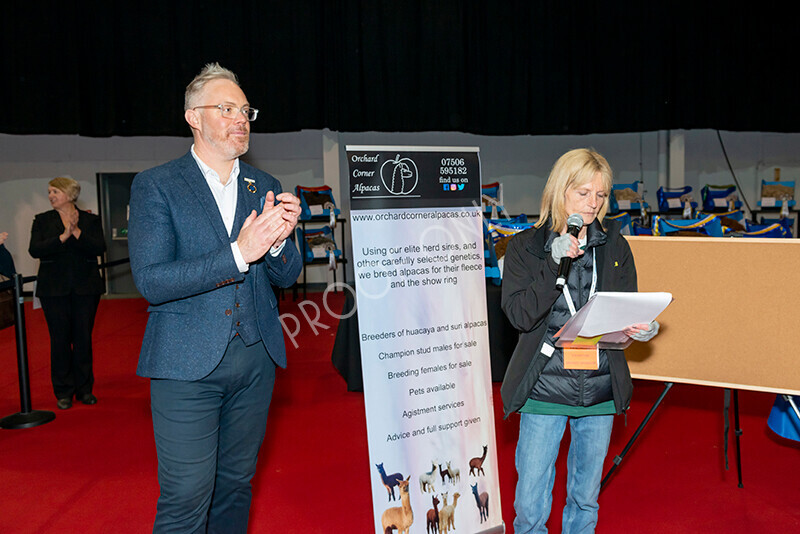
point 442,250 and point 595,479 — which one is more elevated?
point 442,250

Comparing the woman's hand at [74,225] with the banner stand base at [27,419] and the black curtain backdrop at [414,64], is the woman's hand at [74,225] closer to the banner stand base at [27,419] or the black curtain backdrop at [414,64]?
the banner stand base at [27,419]

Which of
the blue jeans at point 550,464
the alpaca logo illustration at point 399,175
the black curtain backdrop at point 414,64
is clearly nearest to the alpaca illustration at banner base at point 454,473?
the blue jeans at point 550,464

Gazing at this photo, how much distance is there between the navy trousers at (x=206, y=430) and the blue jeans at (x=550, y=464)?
890 millimetres

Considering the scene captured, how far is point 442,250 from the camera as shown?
7.99 ft

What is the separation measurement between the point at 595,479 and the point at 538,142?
9.23 meters

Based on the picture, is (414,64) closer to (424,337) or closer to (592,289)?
(424,337)

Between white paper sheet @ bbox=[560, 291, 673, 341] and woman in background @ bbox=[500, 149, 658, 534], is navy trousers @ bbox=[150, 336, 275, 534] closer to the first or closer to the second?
woman in background @ bbox=[500, 149, 658, 534]

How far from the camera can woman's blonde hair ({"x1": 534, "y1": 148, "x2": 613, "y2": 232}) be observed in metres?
1.95

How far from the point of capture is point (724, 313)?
2.66 meters

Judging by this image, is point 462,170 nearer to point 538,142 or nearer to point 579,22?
point 579,22

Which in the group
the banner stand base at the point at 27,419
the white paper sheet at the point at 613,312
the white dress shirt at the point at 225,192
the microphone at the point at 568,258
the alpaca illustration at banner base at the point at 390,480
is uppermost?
the white dress shirt at the point at 225,192

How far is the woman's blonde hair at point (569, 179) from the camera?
1951mm

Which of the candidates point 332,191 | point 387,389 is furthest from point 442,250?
point 332,191

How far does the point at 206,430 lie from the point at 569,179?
1.33 metres
